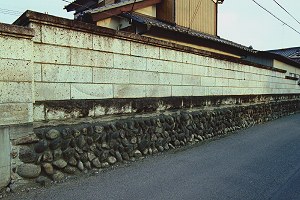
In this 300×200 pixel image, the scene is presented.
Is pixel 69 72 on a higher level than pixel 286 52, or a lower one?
lower

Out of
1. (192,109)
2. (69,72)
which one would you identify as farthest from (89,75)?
(192,109)

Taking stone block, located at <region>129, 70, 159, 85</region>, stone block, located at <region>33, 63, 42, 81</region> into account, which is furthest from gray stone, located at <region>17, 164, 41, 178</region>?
stone block, located at <region>129, 70, 159, 85</region>

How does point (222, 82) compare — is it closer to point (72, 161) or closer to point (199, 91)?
point (199, 91)

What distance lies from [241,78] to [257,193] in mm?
7132

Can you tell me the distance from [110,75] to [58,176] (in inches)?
85.0

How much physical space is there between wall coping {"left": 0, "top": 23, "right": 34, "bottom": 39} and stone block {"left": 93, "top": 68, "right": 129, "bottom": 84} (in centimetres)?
138

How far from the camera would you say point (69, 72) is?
180 inches

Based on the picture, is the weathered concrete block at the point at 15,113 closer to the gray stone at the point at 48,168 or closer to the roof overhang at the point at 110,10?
the gray stone at the point at 48,168

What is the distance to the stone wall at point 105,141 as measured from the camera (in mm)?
4012

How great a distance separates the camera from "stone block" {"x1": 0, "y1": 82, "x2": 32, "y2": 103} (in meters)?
3.66

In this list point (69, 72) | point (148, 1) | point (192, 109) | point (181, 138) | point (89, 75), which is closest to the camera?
point (69, 72)

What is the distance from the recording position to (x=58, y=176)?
4.23 m

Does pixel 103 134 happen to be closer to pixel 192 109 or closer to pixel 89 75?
pixel 89 75

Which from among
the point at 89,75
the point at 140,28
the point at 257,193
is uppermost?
the point at 140,28
